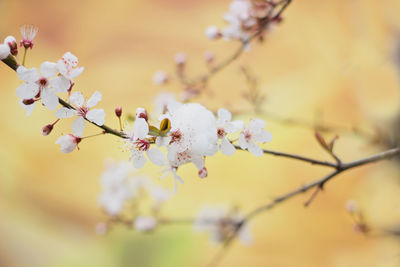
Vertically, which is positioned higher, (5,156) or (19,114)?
(19,114)

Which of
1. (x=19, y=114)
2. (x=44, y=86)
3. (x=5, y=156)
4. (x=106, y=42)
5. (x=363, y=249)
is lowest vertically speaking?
(x=44, y=86)

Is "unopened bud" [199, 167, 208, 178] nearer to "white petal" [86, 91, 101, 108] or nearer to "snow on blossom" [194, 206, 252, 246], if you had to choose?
"white petal" [86, 91, 101, 108]

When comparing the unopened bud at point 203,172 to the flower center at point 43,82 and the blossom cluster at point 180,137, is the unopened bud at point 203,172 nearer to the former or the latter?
the blossom cluster at point 180,137

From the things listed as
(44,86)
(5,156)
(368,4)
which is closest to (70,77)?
(44,86)

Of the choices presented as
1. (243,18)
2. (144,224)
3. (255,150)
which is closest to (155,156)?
(255,150)

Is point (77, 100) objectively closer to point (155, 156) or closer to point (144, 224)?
point (155, 156)

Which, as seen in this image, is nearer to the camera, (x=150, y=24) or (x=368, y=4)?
(x=368, y=4)

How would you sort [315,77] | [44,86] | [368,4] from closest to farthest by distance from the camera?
[44,86] < [368,4] < [315,77]

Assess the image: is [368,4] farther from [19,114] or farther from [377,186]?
[19,114]
